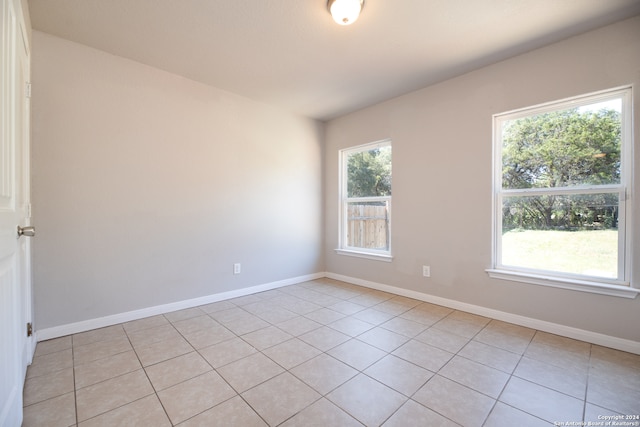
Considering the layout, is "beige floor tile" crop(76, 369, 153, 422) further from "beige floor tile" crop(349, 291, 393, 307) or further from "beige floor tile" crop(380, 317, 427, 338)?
"beige floor tile" crop(349, 291, 393, 307)

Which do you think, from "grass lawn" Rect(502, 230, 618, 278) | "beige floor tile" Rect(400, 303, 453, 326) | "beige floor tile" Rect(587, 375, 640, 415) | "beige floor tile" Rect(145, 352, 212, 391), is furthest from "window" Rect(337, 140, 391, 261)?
"beige floor tile" Rect(145, 352, 212, 391)

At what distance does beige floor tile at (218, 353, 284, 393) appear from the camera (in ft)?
5.68

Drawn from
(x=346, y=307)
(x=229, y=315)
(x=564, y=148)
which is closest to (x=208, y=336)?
(x=229, y=315)

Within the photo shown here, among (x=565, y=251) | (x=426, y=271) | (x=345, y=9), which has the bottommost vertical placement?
(x=426, y=271)

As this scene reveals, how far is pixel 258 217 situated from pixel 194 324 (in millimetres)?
1506

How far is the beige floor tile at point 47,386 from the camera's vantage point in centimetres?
158

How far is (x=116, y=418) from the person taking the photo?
4.70ft

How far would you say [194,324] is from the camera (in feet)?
8.59

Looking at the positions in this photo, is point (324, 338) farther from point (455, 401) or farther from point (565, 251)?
point (565, 251)

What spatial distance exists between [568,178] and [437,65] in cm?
158

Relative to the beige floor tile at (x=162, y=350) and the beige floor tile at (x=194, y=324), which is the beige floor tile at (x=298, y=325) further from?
the beige floor tile at (x=162, y=350)

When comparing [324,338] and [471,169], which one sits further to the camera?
[471,169]

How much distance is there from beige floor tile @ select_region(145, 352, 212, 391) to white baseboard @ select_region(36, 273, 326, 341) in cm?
101

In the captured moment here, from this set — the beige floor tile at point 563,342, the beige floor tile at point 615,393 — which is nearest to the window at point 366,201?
the beige floor tile at point 563,342
